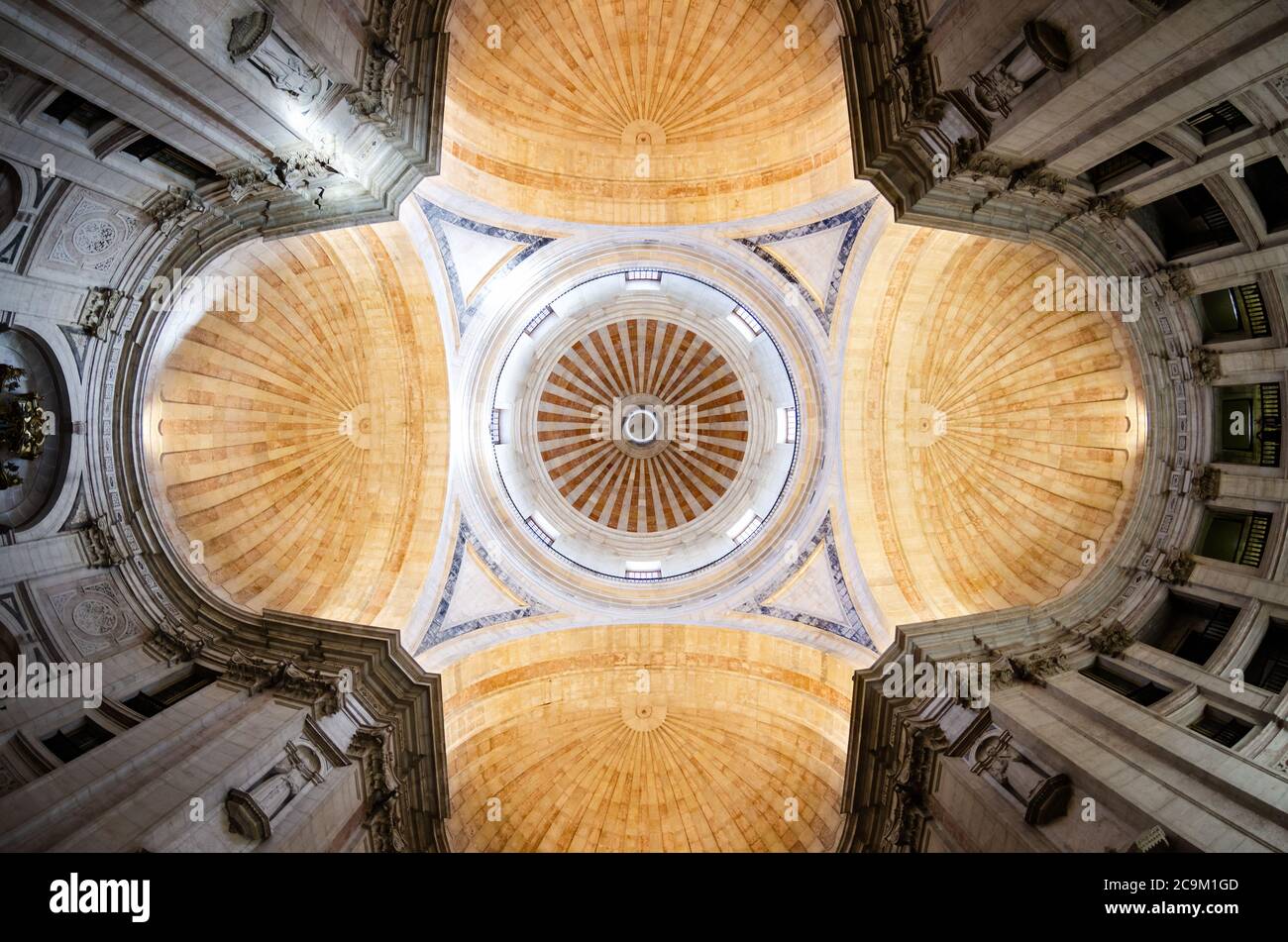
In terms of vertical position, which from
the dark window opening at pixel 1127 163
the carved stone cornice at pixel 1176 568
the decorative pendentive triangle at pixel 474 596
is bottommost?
the carved stone cornice at pixel 1176 568

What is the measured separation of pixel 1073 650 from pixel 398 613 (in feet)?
56.4

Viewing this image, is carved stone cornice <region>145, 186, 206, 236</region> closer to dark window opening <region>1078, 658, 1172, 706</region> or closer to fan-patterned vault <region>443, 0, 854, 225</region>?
fan-patterned vault <region>443, 0, 854, 225</region>

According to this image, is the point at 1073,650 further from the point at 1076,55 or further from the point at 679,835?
the point at 679,835

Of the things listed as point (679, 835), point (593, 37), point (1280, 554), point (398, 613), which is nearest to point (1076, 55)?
point (1280, 554)

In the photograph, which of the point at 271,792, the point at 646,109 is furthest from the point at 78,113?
the point at 646,109

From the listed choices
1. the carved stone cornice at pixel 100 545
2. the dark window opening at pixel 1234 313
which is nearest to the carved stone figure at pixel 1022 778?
the dark window opening at pixel 1234 313

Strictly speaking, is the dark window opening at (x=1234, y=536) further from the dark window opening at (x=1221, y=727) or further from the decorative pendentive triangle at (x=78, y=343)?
the decorative pendentive triangle at (x=78, y=343)

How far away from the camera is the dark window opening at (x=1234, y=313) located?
13781mm

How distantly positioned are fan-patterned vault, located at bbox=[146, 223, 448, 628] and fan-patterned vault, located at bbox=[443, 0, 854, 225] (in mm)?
4307

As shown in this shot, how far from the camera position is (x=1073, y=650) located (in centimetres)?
1599

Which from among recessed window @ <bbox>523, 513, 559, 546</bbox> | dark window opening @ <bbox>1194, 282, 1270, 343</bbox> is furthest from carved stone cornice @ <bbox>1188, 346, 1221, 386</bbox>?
recessed window @ <bbox>523, 513, 559, 546</bbox>

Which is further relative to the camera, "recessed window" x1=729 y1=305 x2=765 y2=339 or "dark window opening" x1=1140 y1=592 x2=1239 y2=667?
"recessed window" x1=729 y1=305 x2=765 y2=339

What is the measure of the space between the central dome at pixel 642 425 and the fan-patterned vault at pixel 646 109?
500 centimetres

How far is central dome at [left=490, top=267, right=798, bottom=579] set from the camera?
23859 millimetres
